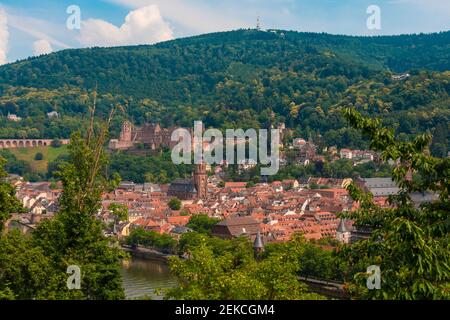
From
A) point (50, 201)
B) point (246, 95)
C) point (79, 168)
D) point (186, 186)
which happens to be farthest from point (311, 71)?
point (79, 168)

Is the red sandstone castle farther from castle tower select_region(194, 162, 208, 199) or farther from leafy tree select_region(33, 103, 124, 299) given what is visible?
leafy tree select_region(33, 103, 124, 299)

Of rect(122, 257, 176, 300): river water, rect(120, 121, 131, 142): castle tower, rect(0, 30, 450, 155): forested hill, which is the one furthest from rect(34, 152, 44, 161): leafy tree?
rect(122, 257, 176, 300): river water

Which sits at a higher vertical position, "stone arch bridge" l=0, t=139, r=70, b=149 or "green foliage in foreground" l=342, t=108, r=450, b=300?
"stone arch bridge" l=0, t=139, r=70, b=149

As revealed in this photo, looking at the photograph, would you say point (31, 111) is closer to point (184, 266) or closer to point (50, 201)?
point (50, 201)

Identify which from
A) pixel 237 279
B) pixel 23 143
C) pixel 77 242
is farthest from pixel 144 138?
pixel 237 279

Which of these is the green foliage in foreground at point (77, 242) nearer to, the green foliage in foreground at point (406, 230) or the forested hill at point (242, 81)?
the green foliage in foreground at point (406, 230)

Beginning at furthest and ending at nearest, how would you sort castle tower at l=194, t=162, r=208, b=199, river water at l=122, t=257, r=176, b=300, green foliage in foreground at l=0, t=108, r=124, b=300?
castle tower at l=194, t=162, r=208, b=199 → river water at l=122, t=257, r=176, b=300 → green foliage in foreground at l=0, t=108, r=124, b=300

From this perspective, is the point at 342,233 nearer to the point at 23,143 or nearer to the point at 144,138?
the point at 144,138
